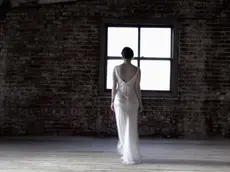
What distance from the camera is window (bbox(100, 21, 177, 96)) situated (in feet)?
25.7

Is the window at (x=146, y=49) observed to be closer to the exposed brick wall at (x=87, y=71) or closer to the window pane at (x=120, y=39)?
the window pane at (x=120, y=39)

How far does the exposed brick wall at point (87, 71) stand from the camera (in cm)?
779

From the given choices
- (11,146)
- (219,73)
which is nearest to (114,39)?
(219,73)

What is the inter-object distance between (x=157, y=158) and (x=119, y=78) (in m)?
1.33

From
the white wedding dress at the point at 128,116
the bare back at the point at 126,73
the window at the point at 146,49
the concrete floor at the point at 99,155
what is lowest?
the concrete floor at the point at 99,155

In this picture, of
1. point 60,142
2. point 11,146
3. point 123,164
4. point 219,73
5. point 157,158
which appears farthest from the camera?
point 219,73

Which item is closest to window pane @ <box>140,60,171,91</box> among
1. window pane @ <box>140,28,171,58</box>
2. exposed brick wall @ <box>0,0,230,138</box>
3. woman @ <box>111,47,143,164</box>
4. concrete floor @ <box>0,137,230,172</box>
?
window pane @ <box>140,28,171,58</box>

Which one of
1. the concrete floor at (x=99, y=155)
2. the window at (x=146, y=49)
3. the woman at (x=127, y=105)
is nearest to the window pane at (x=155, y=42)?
the window at (x=146, y=49)

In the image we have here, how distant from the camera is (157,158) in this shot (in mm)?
5863

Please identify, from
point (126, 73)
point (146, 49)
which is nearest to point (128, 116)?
point (126, 73)

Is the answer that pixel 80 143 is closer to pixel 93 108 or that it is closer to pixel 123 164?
Answer: pixel 93 108

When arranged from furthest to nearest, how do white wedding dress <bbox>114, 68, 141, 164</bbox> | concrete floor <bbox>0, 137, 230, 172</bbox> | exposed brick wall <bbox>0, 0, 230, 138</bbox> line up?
1. exposed brick wall <bbox>0, 0, 230, 138</bbox>
2. white wedding dress <bbox>114, 68, 141, 164</bbox>
3. concrete floor <bbox>0, 137, 230, 172</bbox>

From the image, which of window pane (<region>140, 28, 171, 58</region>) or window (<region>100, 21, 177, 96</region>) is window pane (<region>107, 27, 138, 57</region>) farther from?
window pane (<region>140, 28, 171, 58</region>)

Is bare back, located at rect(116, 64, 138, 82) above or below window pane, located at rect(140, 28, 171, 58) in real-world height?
below
